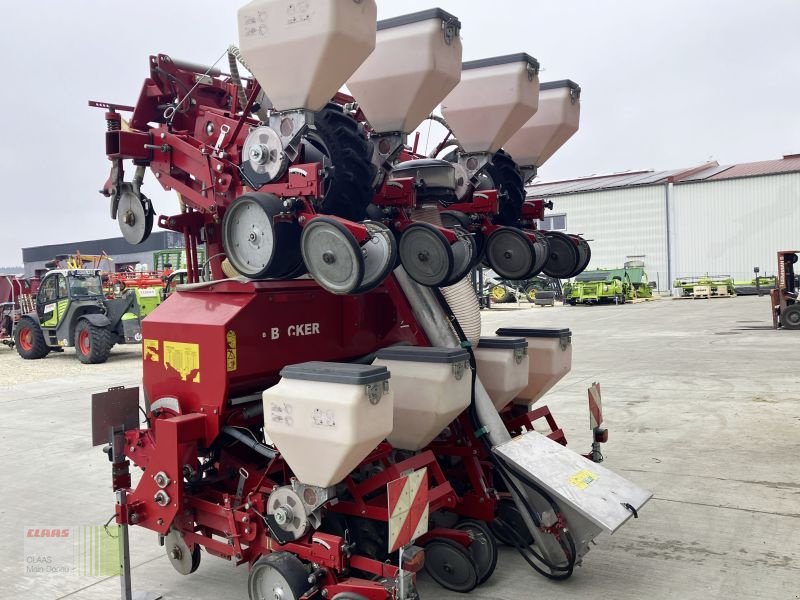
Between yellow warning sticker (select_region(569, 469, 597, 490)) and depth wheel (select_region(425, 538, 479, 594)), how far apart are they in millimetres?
644

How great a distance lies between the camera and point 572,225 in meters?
39.9

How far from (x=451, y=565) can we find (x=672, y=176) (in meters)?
38.1

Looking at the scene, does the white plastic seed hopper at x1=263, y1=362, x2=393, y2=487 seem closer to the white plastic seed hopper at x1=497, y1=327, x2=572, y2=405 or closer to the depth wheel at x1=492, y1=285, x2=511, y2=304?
the white plastic seed hopper at x1=497, y1=327, x2=572, y2=405

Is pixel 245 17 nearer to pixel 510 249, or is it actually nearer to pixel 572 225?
pixel 510 249

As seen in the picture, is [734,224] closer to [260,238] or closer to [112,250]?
[260,238]

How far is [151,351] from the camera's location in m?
3.75

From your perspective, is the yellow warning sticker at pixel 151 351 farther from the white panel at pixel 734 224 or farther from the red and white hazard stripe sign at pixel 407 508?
the white panel at pixel 734 224

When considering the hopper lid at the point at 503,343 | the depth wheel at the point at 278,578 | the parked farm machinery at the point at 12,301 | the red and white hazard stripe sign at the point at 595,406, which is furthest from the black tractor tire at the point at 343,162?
the parked farm machinery at the point at 12,301

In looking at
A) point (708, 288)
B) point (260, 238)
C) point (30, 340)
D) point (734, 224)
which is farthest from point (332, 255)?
point (734, 224)

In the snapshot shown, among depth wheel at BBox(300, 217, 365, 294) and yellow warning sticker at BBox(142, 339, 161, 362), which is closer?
depth wheel at BBox(300, 217, 365, 294)

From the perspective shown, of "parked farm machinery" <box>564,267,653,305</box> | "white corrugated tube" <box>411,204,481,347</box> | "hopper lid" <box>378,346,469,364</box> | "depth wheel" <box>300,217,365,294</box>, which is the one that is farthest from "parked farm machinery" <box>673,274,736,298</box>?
"depth wheel" <box>300,217,365,294</box>

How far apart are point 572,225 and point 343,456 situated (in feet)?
127

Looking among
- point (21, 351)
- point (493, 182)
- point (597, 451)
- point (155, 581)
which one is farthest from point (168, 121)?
point (21, 351)

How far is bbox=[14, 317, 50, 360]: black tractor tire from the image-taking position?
15.2m
